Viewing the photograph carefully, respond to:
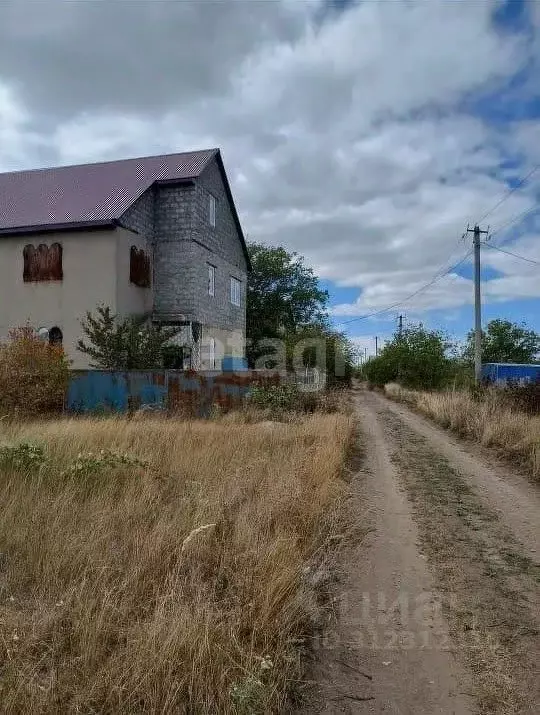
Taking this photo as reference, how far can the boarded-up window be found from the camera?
62.4ft

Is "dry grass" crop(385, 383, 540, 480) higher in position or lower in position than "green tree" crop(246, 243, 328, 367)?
lower

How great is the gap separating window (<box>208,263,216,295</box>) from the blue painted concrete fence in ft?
31.3

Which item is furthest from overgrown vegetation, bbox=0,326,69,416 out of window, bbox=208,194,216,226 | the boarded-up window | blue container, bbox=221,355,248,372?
window, bbox=208,194,216,226

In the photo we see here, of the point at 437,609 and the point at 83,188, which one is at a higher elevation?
the point at 83,188

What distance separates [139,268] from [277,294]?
20104mm

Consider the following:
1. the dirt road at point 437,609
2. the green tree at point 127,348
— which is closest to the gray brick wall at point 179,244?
the green tree at point 127,348

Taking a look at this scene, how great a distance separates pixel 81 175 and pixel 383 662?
902 inches

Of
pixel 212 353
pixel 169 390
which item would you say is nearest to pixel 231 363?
pixel 212 353

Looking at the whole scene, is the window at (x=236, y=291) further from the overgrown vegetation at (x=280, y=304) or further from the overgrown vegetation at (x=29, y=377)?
the overgrown vegetation at (x=29, y=377)

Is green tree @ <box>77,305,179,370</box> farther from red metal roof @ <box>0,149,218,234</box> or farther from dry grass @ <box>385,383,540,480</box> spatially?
dry grass @ <box>385,383,540,480</box>

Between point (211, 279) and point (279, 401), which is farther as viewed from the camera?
point (211, 279)

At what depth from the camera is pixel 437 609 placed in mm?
3535

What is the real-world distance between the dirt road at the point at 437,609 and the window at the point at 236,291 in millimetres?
19402

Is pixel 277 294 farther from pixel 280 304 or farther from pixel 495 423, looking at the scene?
pixel 495 423
